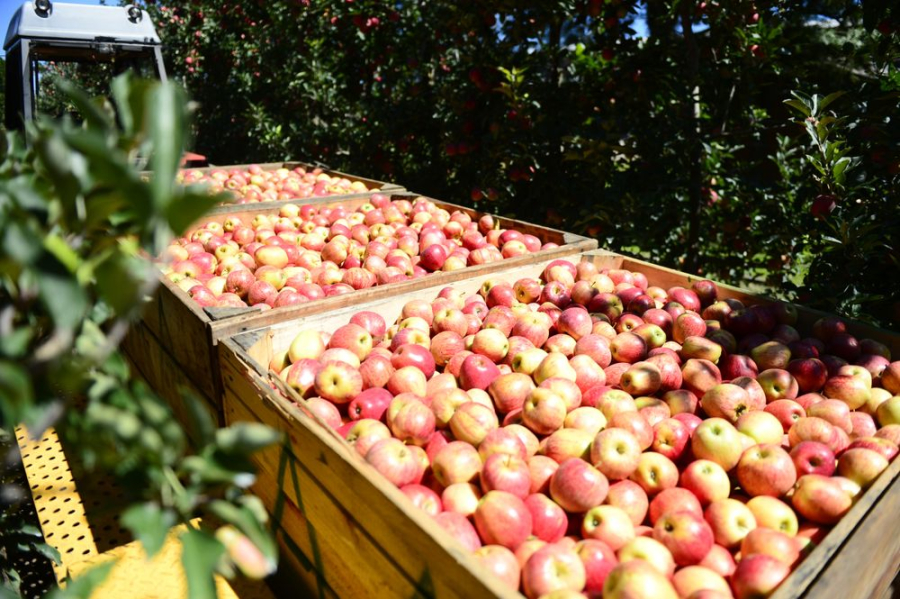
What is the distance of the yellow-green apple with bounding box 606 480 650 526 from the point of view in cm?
155

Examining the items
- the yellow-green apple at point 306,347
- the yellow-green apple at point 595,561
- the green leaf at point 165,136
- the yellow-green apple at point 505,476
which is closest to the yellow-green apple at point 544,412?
the yellow-green apple at point 505,476

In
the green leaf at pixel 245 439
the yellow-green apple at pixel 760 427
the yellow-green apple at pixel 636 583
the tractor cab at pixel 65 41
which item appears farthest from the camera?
the tractor cab at pixel 65 41

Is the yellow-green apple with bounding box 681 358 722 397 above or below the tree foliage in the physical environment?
below

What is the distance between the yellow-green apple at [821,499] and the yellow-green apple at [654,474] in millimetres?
300

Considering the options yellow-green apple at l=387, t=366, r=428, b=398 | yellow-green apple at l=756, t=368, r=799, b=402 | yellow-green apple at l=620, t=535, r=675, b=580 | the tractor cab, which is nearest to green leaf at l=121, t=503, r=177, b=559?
yellow-green apple at l=620, t=535, r=675, b=580

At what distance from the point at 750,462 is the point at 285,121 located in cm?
810

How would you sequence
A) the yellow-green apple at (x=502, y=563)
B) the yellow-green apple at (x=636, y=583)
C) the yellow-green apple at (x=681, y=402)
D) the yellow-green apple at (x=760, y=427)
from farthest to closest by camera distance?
the yellow-green apple at (x=681, y=402)
the yellow-green apple at (x=760, y=427)
the yellow-green apple at (x=502, y=563)
the yellow-green apple at (x=636, y=583)

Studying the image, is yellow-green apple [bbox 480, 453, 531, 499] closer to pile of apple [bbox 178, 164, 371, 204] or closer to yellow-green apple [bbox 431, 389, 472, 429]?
yellow-green apple [bbox 431, 389, 472, 429]

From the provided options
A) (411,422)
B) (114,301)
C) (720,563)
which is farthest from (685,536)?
(114,301)

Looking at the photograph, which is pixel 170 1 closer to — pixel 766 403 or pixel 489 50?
pixel 489 50

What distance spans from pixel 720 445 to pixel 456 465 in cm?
74

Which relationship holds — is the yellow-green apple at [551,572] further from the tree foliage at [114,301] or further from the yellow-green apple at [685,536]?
the tree foliage at [114,301]

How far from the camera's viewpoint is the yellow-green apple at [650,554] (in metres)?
1.35

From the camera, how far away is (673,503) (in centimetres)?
155
